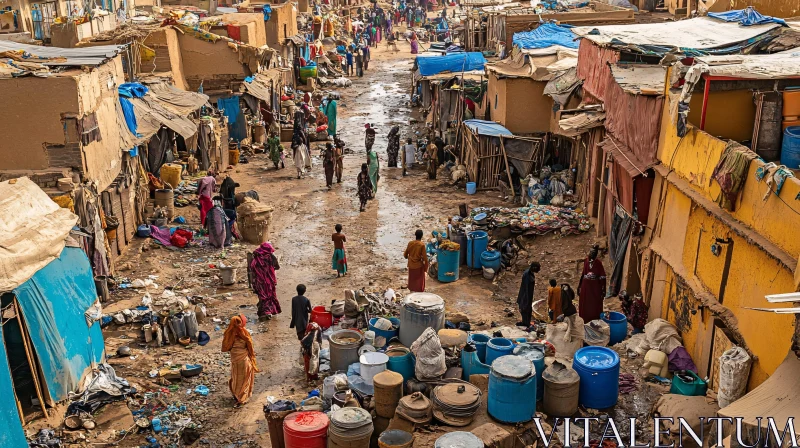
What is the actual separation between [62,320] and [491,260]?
23.2 ft

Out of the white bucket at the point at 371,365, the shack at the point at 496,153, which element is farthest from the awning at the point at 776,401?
the shack at the point at 496,153

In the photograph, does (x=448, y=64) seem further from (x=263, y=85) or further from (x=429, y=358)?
(x=429, y=358)

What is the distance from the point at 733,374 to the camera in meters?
7.30

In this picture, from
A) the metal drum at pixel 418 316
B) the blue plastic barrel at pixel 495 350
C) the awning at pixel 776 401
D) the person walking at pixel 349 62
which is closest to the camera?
the awning at pixel 776 401

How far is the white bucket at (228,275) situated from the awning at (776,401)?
817cm

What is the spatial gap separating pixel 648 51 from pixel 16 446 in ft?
35.9

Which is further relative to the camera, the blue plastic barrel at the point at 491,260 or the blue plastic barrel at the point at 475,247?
the blue plastic barrel at the point at 475,247

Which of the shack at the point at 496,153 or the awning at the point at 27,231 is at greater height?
the awning at the point at 27,231

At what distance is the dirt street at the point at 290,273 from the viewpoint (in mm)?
9000

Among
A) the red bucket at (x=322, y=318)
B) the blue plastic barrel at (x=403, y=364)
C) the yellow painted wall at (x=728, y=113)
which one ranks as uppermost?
the yellow painted wall at (x=728, y=113)

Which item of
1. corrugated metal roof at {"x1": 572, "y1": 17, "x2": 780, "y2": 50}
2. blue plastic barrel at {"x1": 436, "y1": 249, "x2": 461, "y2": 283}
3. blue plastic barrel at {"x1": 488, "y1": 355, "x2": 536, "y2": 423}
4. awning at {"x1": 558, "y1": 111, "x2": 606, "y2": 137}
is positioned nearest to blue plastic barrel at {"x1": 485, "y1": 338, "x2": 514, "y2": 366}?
blue plastic barrel at {"x1": 488, "y1": 355, "x2": 536, "y2": 423}

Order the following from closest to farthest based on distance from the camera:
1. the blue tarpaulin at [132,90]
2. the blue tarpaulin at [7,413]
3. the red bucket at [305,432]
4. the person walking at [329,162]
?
1. the blue tarpaulin at [7,413]
2. the red bucket at [305,432]
3. the blue tarpaulin at [132,90]
4. the person walking at [329,162]

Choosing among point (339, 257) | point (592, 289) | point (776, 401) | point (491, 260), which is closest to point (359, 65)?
point (339, 257)

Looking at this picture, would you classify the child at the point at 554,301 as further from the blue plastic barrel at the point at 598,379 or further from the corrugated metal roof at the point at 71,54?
the corrugated metal roof at the point at 71,54
